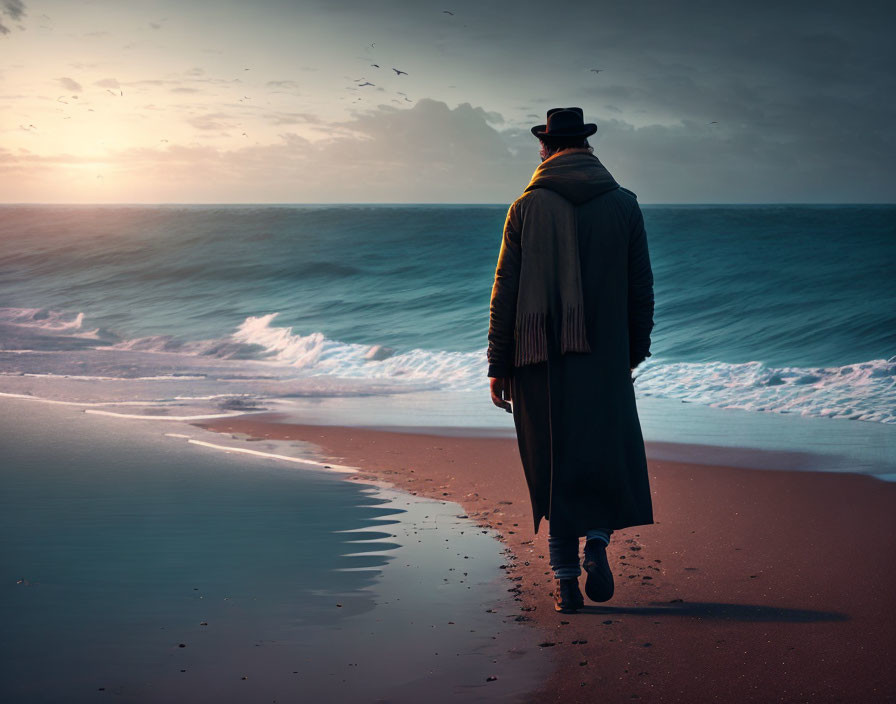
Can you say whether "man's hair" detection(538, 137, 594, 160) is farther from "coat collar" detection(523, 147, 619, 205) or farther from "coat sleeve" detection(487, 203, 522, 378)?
"coat sleeve" detection(487, 203, 522, 378)

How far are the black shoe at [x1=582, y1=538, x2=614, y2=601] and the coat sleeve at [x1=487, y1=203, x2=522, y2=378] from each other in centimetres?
76

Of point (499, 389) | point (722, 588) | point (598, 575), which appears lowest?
point (722, 588)

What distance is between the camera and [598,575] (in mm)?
3232

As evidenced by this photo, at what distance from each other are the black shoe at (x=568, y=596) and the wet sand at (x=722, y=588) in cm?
4

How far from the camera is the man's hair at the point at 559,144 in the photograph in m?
3.41

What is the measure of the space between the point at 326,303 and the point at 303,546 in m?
21.1

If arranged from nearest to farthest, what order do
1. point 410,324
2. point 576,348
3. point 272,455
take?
point 576,348
point 272,455
point 410,324

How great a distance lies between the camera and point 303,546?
4.10 metres

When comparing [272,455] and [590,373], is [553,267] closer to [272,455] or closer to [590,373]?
[590,373]

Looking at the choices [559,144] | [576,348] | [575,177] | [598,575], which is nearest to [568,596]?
[598,575]

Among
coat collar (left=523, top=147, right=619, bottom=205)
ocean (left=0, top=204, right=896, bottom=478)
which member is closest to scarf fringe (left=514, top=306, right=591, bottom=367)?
coat collar (left=523, top=147, right=619, bottom=205)

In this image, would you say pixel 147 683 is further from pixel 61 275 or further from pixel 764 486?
pixel 61 275

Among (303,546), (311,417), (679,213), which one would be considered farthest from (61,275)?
(303,546)

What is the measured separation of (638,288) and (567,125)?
0.69 m
